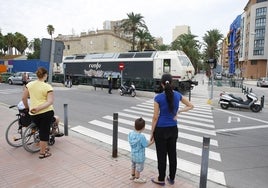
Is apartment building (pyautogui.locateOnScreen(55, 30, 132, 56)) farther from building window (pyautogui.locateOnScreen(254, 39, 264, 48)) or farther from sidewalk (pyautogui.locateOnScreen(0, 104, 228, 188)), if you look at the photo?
sidewalk (pyautogui.locateOnScreen(0, 104, 228, 188))

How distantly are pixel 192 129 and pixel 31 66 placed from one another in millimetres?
33838

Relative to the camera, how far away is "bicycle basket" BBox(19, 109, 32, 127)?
5.70 m

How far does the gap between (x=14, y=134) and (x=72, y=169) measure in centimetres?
235

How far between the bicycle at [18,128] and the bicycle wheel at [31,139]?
18 cm

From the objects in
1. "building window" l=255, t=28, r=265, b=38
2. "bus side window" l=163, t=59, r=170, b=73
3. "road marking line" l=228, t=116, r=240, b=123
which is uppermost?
"building window" l=255, t=28, r=265, b=38

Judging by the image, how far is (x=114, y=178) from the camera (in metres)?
4.43

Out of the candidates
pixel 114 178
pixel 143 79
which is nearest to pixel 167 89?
pixel 114 178

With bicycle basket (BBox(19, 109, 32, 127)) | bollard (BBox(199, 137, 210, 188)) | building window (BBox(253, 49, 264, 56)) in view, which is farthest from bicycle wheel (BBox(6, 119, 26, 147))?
building window (BBox(253, 49, 264, 56))

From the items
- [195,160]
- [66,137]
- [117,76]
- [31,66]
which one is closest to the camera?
[195,160]

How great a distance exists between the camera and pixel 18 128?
593 cm

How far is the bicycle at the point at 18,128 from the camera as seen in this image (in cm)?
572

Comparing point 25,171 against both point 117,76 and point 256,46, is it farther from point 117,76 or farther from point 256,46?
point 256,46

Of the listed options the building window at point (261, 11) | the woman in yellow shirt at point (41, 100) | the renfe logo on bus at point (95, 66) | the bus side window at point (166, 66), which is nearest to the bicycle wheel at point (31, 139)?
the woman in yellow shirt at point (41, 100)

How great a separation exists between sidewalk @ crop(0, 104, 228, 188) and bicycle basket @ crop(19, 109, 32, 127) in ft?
2.11
